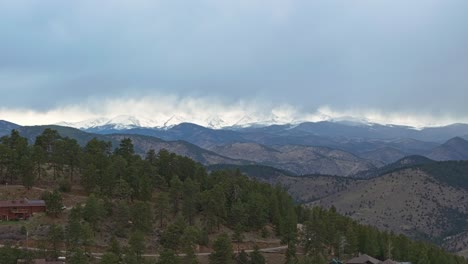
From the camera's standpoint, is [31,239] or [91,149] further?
[91,149]

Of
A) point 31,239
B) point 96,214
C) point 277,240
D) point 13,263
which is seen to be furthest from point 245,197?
point 13,263

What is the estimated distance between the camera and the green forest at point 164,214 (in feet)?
350

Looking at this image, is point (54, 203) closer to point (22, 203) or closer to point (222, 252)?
point (22, 203)

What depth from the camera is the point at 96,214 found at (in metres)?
115

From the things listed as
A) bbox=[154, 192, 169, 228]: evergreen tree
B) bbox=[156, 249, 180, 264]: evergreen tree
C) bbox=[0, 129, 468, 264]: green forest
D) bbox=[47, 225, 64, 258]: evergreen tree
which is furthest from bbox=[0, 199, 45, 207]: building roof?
bbox=[156, 249, 180, 264]: evergreen tree

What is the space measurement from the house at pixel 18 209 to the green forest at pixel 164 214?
4155 millimetres

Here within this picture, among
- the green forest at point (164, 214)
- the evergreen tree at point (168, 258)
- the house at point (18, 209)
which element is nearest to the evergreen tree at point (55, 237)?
the green forest at point (164, 214)

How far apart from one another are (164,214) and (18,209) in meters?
Answer: 33.8

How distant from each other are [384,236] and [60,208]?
85646mm

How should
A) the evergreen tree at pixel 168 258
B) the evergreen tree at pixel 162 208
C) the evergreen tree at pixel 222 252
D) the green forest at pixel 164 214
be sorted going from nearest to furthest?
the evergreen tree at pixel 168 258 → the evergreen tree at pixel 222 252 → the green forest at pixel 164 214 → the evergreen tree at pixel 162 208

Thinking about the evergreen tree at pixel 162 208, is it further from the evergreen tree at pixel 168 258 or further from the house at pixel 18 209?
the evergreen tree at pixel 168 258

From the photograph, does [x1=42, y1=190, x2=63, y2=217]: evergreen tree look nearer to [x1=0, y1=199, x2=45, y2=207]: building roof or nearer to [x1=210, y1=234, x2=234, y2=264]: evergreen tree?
[x1=0, y1=199, x2=45, y2=207]: building roof

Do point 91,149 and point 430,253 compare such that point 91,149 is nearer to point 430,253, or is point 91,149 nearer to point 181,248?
point 181,248

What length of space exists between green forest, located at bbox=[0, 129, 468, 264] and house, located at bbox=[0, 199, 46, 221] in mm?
4155
